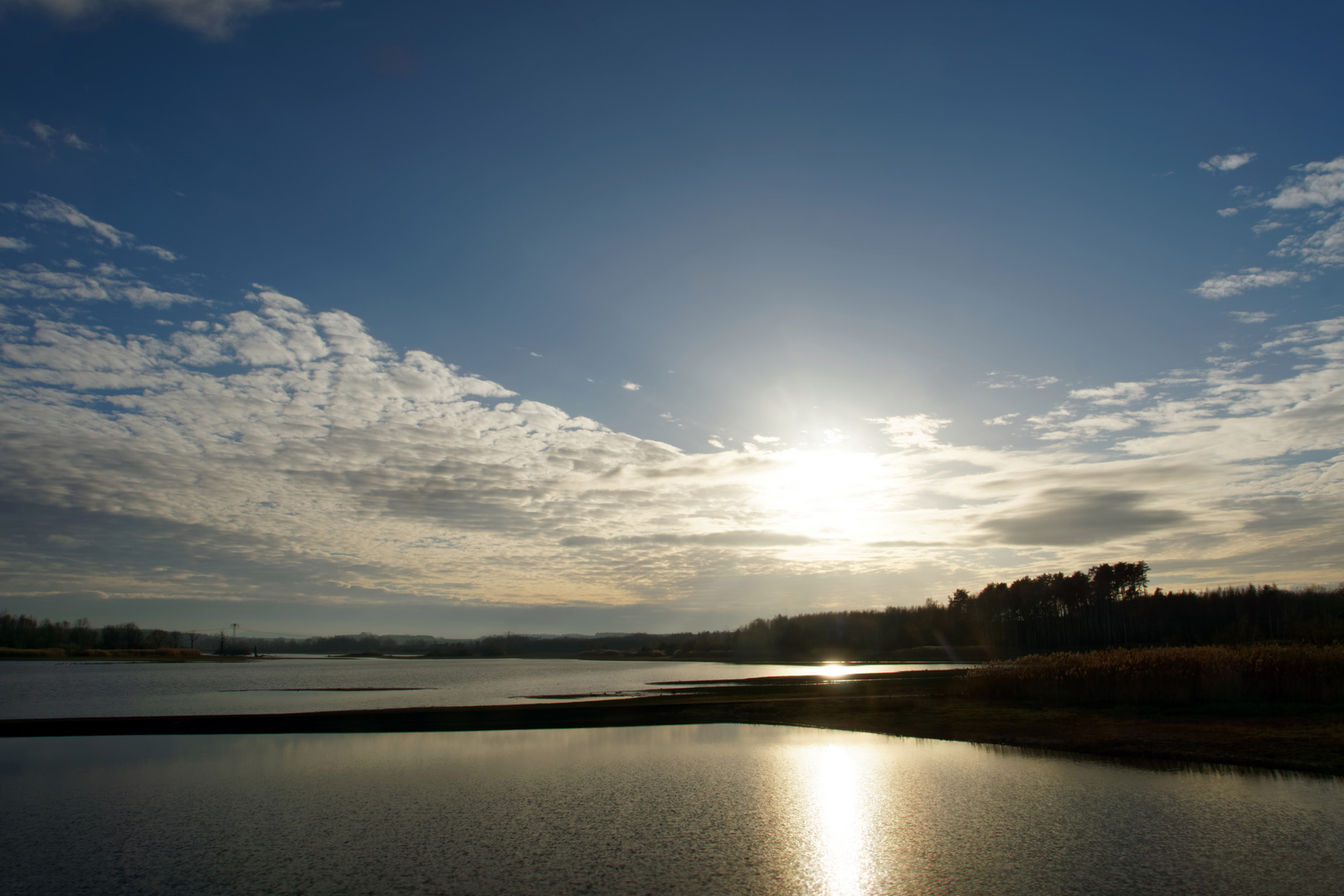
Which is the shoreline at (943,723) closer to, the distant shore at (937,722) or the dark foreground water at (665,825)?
the distant shore at (937,722)

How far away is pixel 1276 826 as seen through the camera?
47.1 feet

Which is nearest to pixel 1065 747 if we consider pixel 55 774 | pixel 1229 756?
pixel 1229 756

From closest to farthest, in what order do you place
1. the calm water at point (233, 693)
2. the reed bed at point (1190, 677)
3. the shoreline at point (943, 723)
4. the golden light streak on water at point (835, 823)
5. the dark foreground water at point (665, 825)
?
the dark foreground water at point (665, 825), the golden light streak on water at point (835, 823), the shoreline at point (943, 723), the reed bed at point (1190, 677), the calm water at point (233, 693)

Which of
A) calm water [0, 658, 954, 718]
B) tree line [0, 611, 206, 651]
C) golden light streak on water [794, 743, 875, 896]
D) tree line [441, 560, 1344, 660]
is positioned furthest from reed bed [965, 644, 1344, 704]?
tree line [0, 611, 206, 651]

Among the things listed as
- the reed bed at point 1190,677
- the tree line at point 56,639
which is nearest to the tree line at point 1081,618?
the reed bed at point 1190,677

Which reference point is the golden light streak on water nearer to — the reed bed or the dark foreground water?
the dark foreground water

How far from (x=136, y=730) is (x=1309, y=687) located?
162 feet

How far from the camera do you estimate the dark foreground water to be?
11.9 meters

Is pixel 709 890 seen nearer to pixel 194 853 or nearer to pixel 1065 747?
pixel 194 853

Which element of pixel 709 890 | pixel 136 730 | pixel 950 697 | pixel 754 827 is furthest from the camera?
pixel 950 697

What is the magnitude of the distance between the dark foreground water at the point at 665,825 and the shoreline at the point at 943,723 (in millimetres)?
2608

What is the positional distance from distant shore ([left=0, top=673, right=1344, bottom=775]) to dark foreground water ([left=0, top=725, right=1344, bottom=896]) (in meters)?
2.80

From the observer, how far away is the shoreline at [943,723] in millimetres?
22062

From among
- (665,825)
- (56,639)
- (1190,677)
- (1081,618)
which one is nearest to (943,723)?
(1190,677)
